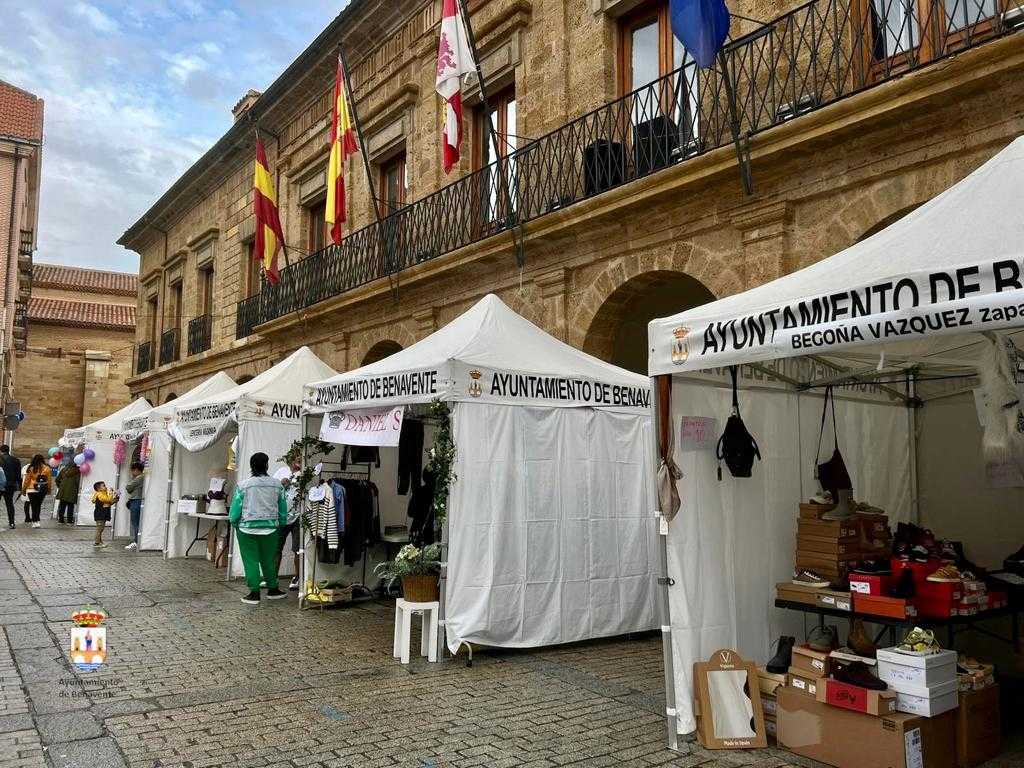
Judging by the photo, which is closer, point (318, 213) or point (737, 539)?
point (737, 539)

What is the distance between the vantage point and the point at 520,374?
7246 mm

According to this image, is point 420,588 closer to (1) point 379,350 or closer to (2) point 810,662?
(2) point 810,662

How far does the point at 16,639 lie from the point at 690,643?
5.76m

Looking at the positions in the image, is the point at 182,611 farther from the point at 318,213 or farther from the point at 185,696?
the point at 318,213

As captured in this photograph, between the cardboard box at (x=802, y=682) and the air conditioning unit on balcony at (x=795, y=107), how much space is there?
16.7 ft

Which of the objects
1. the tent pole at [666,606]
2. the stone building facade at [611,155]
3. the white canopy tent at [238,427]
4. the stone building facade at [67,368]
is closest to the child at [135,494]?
the white canopy tent at [238,427]

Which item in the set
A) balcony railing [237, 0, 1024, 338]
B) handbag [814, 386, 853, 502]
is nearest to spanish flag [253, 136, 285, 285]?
balcony railing [237, 0, 1024, 338]

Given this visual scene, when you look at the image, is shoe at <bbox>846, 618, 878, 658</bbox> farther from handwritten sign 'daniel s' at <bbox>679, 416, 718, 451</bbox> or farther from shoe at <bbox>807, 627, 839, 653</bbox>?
handwritten sign 'daniel s' at <bbox>679, 416, 718, 451</bbox>

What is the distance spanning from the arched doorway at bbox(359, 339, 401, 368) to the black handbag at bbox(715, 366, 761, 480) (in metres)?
9.37

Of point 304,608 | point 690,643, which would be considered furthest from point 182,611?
point 690,643

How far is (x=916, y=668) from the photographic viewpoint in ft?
14.1

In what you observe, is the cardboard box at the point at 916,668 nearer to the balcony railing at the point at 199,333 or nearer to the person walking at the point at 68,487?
the person walking at the point at 68,487

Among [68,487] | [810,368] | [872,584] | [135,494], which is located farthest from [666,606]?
[68,487]

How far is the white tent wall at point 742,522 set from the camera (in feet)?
16.6
